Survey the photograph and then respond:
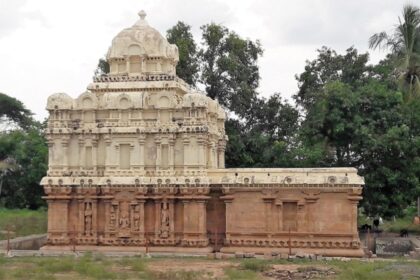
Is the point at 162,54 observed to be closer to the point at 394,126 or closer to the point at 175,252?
the point at 175,252

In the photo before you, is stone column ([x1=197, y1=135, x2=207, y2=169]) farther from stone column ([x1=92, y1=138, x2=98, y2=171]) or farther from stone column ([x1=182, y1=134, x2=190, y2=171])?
stone column ([x1=92, y1=138, x2=98, y2=171])

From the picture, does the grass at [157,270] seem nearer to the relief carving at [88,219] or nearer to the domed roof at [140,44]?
the relief carving at [88,219]

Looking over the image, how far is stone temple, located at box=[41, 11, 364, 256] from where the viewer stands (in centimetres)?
2320

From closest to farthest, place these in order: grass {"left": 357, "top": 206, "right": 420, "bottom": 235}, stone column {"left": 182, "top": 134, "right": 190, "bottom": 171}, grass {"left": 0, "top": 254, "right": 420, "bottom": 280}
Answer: grass {"left": 0, "top": 254, "right": 420, "bottom": 280} < stone column {"left": 182, "top": 134, "right": 190, "bottom": 171} < grass {"left": 357, "top": 206, "right": 420, "bottom": 235}

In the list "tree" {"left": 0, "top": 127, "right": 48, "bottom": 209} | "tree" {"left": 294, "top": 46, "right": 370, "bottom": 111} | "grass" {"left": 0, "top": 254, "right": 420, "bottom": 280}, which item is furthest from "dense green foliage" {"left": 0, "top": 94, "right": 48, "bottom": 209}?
"grass" {"left": 0, "top": 254, "right": 420, "bottom": 280}

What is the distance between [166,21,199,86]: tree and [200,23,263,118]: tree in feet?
1.42

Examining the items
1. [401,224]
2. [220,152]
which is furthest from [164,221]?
[401,224]

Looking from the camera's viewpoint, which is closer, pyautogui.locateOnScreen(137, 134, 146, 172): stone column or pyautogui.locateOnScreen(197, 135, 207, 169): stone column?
pyautogui.locateOnScreen(197, 135, 207, 169): stone column

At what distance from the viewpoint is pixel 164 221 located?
23953 millimetres

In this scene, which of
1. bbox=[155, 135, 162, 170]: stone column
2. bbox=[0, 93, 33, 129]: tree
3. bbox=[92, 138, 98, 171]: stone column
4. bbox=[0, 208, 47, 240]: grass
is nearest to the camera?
bbox=[155, 135, 162, 170]: stone column

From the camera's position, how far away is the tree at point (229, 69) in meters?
34.9

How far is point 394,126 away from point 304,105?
29.2 ft

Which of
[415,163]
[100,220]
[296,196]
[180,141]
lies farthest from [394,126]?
[100,220]

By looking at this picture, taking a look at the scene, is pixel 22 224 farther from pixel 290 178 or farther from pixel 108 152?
pixel 290 178
